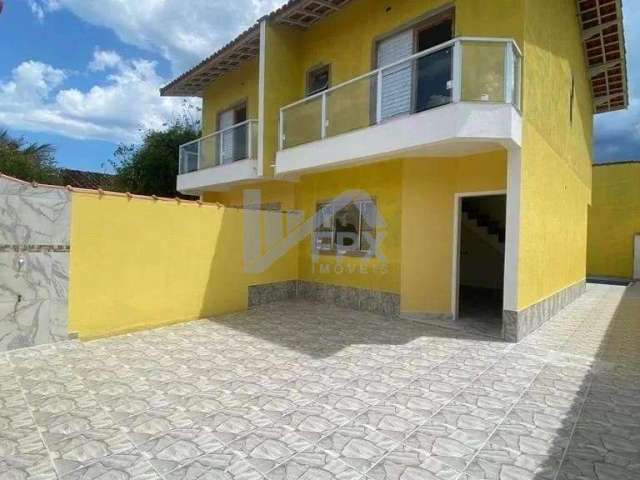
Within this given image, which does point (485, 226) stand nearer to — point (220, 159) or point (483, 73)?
point (483, 73)

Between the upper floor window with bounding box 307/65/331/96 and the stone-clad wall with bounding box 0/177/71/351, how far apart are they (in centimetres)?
736

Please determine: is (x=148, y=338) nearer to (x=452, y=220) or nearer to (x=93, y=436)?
(x=93, y=436)

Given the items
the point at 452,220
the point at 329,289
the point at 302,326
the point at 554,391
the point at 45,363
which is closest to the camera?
the point at 554,391

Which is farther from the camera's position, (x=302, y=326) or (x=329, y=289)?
(x=329, y=289)

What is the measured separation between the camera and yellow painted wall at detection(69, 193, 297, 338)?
281 inches

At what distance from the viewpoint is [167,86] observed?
16.4 metres

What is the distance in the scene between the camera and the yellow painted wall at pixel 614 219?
2150 cm

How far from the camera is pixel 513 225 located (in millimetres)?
7410

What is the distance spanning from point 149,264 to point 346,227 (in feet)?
17.1

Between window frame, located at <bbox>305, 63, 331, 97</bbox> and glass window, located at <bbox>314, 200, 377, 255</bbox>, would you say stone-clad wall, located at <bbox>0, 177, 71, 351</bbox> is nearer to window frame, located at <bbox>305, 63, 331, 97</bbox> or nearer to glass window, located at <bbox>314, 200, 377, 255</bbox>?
glass window, located at <bbox>314, 200, 377, 255</bbox>

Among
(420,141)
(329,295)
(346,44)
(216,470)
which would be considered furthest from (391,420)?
(346,44)

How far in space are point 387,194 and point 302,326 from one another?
4.00m

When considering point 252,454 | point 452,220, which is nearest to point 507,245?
point 452,220

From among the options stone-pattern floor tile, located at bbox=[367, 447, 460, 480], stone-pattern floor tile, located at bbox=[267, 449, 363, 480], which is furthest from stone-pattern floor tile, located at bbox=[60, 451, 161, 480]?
stone-pattern floor tile, located at bbox=[367, 447, 460, 480]
